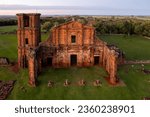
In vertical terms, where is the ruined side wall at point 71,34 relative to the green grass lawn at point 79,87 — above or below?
above

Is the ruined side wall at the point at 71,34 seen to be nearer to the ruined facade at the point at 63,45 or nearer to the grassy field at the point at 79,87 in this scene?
the ruined facade at the point at 63,45

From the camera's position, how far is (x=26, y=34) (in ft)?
129

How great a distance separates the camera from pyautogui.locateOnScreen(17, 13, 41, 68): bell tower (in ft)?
127

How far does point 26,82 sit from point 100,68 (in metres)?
11.5

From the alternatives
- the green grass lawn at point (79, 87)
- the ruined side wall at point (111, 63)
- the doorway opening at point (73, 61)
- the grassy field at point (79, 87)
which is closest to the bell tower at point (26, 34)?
the grassy field at point (79, 87)

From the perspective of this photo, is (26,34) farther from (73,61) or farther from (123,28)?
(123,28)

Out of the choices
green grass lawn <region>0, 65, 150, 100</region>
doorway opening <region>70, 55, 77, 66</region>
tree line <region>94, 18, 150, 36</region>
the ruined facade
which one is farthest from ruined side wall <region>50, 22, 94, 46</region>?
tree line <region>94, 18, 150, 36</region>

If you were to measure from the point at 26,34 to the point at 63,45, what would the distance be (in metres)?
5.67

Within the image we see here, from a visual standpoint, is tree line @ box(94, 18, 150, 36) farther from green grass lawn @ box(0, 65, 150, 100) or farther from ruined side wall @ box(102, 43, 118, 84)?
ruined side wall @ box(102, 43, 118, 84)

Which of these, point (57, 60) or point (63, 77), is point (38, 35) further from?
point (63, 77)

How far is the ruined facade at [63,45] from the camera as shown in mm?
38844

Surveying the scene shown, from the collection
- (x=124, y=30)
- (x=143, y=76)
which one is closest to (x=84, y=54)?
(x=143, y=76)

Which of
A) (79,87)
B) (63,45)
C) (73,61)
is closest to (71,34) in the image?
(63,45)

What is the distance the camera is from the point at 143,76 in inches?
1467
